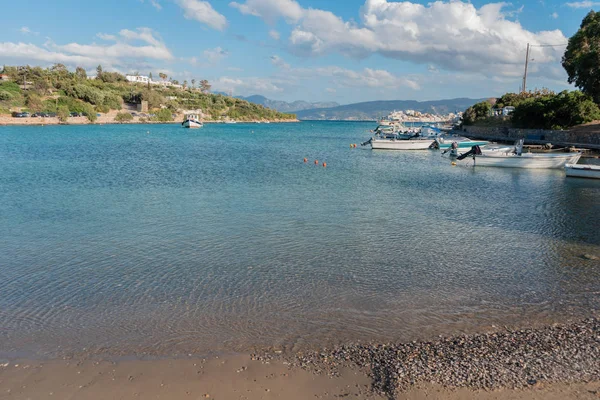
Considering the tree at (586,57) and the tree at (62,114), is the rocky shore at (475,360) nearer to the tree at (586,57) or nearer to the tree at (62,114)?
the tree at (586,57)

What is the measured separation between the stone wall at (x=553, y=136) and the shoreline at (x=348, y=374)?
4008cm

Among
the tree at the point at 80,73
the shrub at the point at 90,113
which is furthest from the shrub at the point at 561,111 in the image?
the tree at the point at 80,73

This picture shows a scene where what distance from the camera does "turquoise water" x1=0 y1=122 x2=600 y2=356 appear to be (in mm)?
7070

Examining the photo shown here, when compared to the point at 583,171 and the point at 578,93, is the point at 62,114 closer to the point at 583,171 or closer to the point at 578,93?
the point at 578,93

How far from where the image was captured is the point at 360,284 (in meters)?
9.07

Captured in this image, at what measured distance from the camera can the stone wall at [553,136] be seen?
39969mm

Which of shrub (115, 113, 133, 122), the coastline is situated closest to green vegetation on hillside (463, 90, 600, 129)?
the coastline

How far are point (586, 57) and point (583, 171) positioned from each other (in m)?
21.9

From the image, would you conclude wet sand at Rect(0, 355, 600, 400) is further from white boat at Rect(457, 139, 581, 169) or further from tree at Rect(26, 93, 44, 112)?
tree at Rect(26, 93, 44, 112)

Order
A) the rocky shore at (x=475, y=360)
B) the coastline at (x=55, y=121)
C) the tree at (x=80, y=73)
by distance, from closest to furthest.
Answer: the rocky shore at (x=475, y=360) → the coastline at (x=55, y=121) → the tree at (x=80, y=73)

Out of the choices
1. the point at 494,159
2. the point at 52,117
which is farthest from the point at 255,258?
the point at 52,117

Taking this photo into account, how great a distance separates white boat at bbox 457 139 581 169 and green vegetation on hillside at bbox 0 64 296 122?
93.0 metres

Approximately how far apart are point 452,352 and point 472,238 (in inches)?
295

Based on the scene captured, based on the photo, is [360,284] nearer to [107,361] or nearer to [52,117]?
[107,361]
